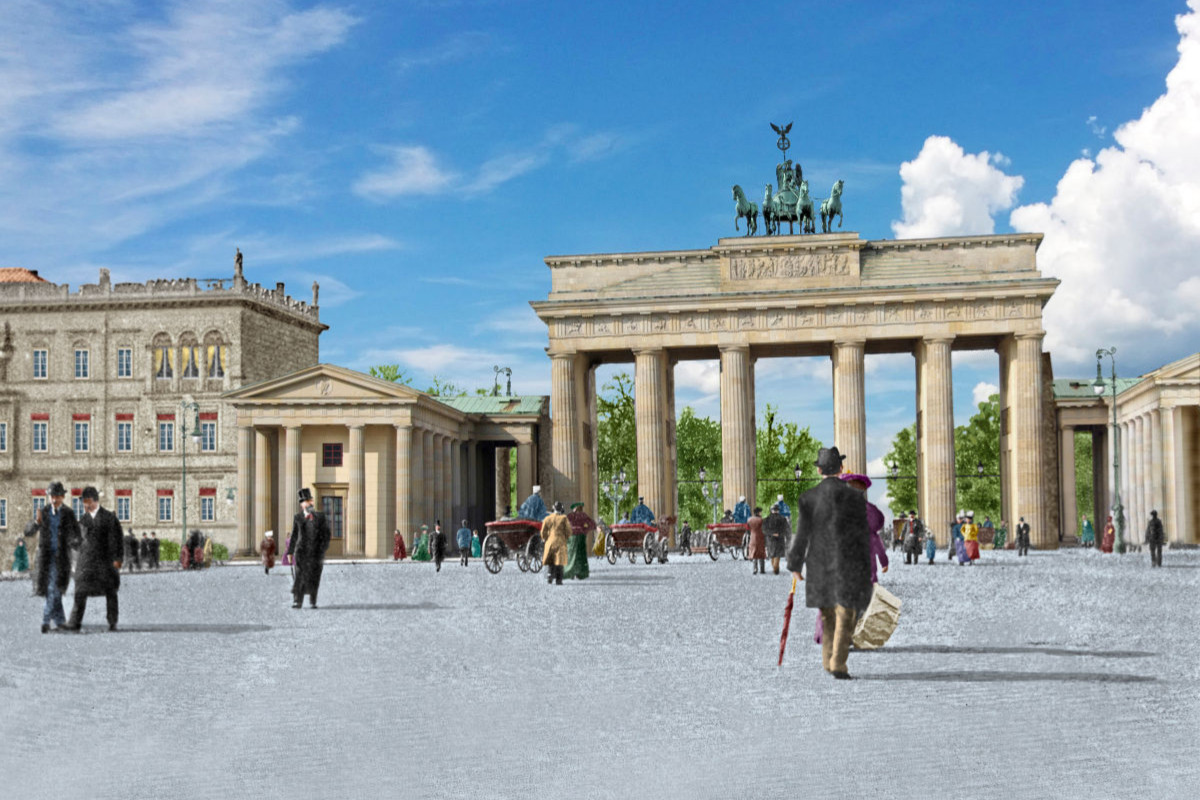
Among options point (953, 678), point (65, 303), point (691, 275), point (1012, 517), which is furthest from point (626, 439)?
point (953, 678)

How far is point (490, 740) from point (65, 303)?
68040 millimetres

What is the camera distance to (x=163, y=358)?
2798 inches

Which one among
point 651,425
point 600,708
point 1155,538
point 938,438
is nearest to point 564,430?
point 651,425

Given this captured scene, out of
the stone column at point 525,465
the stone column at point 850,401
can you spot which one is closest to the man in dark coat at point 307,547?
the stone column at point 850,401

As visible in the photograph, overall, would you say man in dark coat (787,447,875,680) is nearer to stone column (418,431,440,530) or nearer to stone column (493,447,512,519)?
stone column (418,431,440,530)

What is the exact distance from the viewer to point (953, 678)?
11695 mm

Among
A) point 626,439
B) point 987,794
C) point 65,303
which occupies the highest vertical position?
Result: point 65,303

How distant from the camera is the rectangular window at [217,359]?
232 ft

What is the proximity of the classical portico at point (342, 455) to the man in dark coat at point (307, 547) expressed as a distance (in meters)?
38.9

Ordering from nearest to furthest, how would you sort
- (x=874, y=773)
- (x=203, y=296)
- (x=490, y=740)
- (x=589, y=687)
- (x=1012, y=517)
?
(x=874, y=773) < (x=490, y=740) < (x=589, y=687) < (x=1012, y=517) < (x=203, y=296)

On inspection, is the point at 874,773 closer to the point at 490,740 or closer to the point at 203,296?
the point at 490,740

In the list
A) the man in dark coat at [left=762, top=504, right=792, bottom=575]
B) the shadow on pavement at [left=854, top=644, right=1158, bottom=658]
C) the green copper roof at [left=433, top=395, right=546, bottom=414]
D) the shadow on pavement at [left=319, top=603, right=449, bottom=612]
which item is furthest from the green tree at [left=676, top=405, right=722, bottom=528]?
the shadow on pavement at [left=854, top=644, right=1158, bottom=658]

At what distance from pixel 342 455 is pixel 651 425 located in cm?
1421

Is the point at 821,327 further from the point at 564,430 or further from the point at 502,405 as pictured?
the point at 502,405
